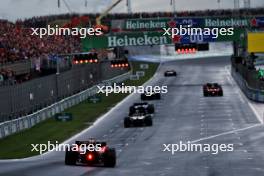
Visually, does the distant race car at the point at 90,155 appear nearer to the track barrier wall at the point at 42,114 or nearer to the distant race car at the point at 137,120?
the track barrier wall at the point at 42,114

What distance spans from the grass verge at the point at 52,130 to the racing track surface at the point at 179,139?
1.41m

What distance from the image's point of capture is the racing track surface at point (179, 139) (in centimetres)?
4166

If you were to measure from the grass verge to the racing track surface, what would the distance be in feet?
4.63

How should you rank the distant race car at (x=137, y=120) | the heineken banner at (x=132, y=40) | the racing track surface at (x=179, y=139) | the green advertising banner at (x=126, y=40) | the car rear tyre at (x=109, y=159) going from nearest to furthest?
1. the racing track surface at (x=179, y=139)
2. the car rear tyre at (x=109, y=159)
3. the distant race car at (x=137, y=120)
4. the heineken banner at (x=132, y=40)
5. the green advertising banner at (x=126, y=40)

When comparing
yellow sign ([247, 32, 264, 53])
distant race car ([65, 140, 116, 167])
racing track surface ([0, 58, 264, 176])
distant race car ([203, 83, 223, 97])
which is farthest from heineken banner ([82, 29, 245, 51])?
distant race car ([65, 140, 116, 167])

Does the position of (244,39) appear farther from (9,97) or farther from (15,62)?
(9,97)

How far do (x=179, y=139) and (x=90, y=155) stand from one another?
15.9m

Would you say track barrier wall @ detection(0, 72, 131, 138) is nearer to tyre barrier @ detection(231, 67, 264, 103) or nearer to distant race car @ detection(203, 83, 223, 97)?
distant race car @ detection(203, 83, 223, 97)

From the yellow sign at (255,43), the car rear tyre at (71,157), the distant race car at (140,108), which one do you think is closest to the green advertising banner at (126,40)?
the distant race car at (140,108)

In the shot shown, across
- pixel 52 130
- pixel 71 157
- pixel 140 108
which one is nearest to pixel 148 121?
pixel 140 108

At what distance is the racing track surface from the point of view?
41656 mm

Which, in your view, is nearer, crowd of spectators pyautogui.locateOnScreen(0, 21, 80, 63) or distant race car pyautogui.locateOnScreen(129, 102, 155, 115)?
distant race car pyautogui.locateOnScreen(129, 102, 155, 115)

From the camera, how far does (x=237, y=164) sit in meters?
44.2

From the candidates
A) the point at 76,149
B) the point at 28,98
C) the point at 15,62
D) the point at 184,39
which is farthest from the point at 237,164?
the point at 184,39
